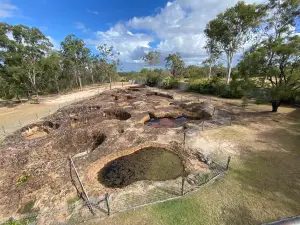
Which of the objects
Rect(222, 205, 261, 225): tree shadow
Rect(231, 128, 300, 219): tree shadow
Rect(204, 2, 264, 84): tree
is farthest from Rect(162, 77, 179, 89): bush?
Rect(222, 205, 261, 225): tree shadow

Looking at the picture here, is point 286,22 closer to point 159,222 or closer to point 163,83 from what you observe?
point 163,83

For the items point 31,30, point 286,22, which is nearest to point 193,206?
point 286,22

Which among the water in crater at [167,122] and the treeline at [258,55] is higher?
the treeline at [258,55]

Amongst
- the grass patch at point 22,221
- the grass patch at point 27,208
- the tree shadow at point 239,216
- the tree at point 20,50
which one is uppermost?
the tree at point 20,50

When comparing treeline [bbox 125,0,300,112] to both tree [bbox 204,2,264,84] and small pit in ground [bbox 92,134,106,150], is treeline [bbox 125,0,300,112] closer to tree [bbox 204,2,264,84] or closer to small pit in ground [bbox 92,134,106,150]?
tree [bbox 204,2,264,84]

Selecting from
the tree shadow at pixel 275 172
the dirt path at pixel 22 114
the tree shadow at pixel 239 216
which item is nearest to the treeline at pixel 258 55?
the tree shadow at pixel 275 172

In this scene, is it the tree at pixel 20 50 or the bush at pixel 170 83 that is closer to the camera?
the tree at pixel 20 50

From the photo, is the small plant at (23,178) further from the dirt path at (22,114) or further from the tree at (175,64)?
the tree at (175,64)
